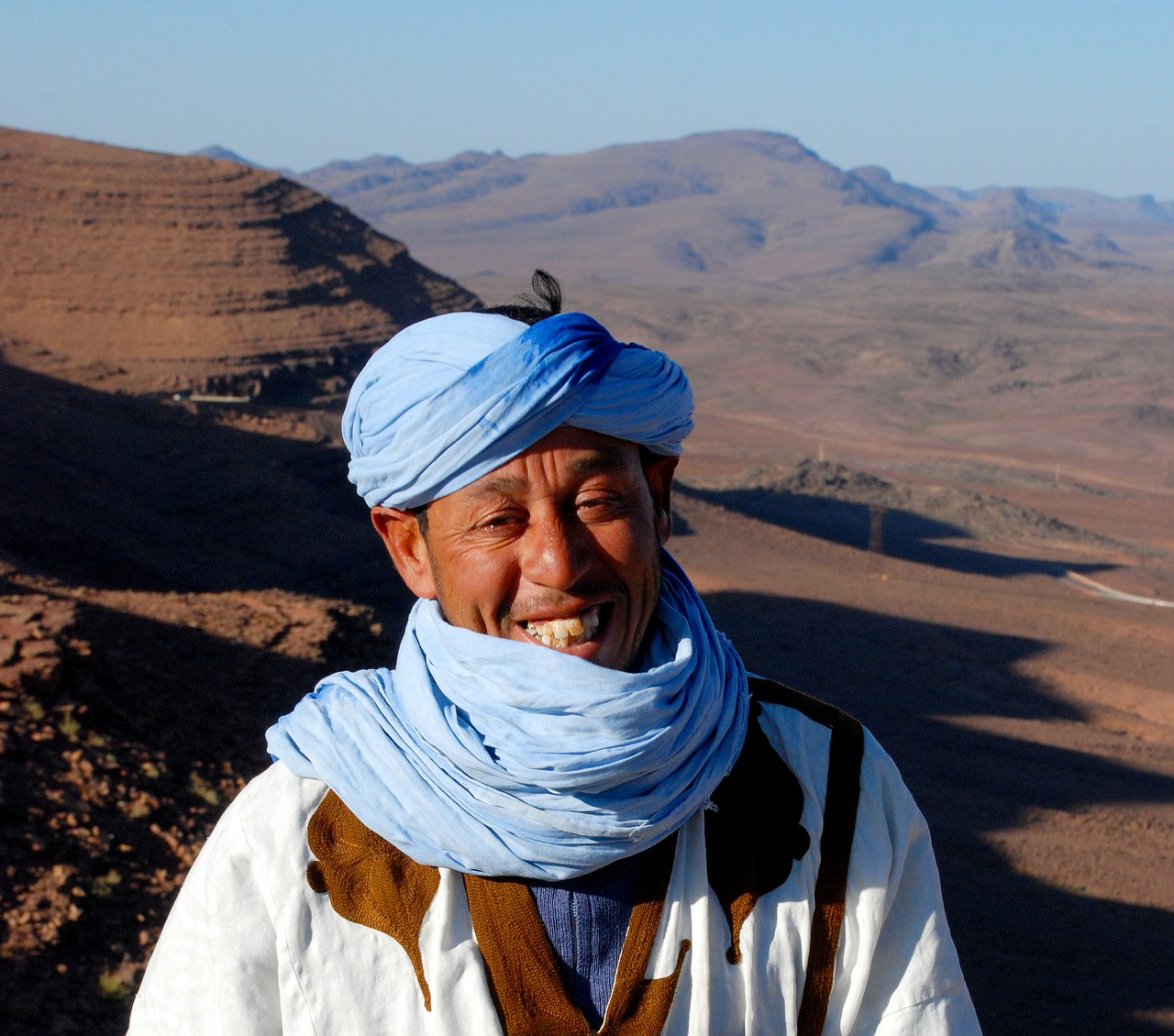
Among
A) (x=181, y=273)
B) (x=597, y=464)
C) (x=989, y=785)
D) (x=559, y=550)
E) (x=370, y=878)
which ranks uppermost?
(x=181, y=273)

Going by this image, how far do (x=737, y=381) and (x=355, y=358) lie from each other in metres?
23.0

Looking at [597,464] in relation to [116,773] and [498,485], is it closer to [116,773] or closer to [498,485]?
[498,485]

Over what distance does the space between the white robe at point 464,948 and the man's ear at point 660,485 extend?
37 centimetres

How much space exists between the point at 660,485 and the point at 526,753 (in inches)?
17.7

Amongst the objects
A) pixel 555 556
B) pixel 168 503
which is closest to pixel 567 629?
pixel 555 556

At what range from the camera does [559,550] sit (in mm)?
1619

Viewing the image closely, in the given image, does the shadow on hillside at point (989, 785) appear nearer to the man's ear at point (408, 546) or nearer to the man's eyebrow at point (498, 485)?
the man's ear at point (408, 546)

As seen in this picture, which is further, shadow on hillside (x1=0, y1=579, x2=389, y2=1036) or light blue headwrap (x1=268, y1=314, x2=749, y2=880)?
shadow on hillside (x1=0, y1=579, x2=389, y2=1036)

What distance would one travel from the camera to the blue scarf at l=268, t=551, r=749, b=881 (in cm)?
157

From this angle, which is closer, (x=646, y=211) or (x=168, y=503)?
(x=168, y=503)

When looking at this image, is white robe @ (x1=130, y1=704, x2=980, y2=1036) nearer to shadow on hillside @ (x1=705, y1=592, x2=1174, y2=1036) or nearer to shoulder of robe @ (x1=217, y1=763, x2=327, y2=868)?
shoulder of robe @ (x1=217, y1=763, x2=327, y2=868)

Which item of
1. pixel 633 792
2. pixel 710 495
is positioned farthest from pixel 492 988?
pixel 710 495

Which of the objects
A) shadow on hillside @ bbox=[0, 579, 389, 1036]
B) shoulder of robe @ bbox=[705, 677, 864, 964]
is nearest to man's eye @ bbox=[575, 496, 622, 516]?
shoulder of robe @ bbox=[705, 677, 864, 964]

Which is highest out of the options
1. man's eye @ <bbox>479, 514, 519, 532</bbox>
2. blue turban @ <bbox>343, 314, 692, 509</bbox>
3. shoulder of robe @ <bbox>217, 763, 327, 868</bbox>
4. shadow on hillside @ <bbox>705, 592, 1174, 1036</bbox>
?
blue turban @ <bbox>343, 314, 692, 509</bbox>
